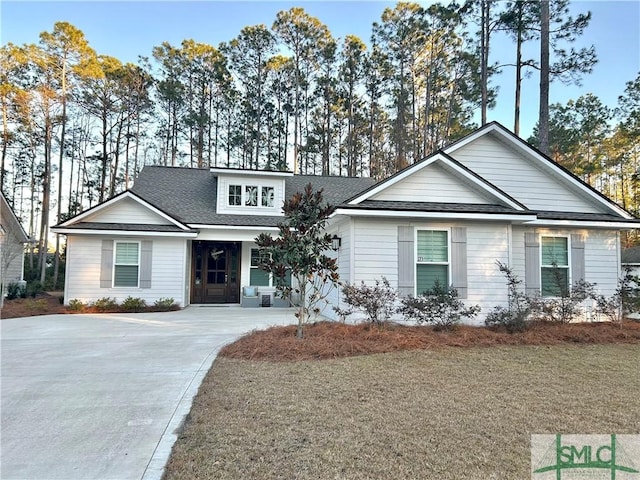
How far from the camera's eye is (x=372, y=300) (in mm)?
7535

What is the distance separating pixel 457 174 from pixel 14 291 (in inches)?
614

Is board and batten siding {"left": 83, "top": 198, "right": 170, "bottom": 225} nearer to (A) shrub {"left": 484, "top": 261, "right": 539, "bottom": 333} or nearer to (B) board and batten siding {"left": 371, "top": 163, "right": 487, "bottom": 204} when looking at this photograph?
(B) board and batten siding {"left": 371, "top": 163, "right": 487, "bottom": 204}

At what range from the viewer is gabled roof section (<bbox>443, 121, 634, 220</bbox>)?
32.7ft

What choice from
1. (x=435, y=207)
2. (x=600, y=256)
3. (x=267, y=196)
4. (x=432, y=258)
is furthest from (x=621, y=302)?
(x=267, y=196)

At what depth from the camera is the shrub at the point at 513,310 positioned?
7.83 m

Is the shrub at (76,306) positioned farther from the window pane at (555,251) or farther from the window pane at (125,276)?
the window pane at (555,251)

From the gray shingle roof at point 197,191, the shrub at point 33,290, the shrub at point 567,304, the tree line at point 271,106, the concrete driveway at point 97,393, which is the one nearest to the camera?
the concrete driveway at point 97,393

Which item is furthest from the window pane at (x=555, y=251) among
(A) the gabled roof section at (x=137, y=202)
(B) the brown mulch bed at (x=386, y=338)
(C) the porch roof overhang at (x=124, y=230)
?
(A) the gabled roof section at (x=137, y=202)

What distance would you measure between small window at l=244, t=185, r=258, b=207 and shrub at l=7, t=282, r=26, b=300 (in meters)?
8.94

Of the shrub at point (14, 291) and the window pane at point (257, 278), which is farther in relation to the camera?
the window pane at point (257, 278)

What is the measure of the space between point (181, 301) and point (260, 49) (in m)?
18.5

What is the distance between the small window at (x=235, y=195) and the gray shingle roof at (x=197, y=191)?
71 cm

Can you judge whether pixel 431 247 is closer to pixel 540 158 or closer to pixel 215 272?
pixel 540 158

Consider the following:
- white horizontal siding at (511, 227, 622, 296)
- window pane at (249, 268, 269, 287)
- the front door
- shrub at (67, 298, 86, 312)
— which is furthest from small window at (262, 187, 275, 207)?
white horizontal siding at (511, 227, 622, 296)
